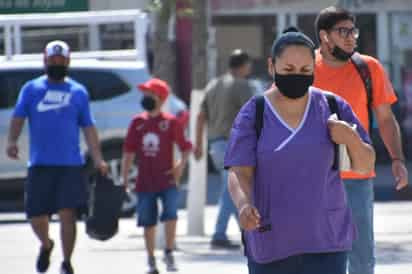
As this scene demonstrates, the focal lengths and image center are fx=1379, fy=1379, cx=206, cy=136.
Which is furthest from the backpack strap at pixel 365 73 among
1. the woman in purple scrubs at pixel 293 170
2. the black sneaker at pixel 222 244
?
the black sneaker at pixel 222 244

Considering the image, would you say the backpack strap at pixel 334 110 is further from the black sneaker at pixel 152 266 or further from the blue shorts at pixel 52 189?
the black sneaker at pixel 152 266

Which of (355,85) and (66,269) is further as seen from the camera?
(66,269)

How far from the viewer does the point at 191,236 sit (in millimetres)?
13617

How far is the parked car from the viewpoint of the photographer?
51.2 feet

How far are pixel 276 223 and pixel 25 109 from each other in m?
4.64

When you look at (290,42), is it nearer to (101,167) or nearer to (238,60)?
(101,167)

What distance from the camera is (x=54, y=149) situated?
1016 centimetres

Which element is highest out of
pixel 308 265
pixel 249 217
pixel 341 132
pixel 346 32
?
pixel 346 32

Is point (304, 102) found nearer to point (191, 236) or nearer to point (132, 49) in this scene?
point (191, 236)

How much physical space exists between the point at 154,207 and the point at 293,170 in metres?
4.88

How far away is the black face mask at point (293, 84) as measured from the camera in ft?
19.5

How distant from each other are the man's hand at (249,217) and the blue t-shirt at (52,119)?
4.53 m

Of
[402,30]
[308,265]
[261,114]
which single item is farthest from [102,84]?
[402,30]

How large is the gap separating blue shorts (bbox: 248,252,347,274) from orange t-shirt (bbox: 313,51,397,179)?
1589 mm
